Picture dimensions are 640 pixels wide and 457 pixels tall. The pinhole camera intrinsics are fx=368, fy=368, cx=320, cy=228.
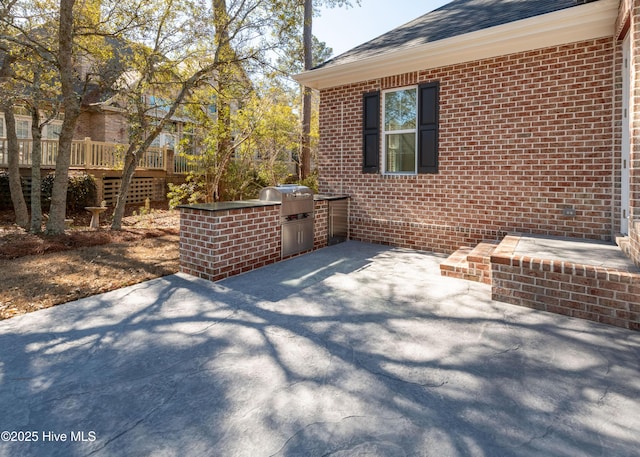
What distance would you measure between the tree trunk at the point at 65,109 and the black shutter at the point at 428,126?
5.82 m

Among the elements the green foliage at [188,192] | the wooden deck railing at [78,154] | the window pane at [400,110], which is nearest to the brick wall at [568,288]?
the window pane at [400,110]

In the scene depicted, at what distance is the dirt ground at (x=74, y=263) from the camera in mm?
3768

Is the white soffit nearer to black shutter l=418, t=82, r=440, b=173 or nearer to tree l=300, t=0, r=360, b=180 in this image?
black shutter l=418, t=82, r=440, b=173

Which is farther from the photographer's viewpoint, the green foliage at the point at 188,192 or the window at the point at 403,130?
the green foliage at the point at 188,192

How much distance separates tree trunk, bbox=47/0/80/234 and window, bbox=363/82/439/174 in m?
5.06

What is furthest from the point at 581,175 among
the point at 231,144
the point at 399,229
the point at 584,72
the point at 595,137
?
the point at 231,144

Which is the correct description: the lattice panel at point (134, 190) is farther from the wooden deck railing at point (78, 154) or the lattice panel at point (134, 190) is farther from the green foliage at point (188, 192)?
the green foliage at point (188, 192)

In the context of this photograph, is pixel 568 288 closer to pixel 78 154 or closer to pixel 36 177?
pixel 36 177

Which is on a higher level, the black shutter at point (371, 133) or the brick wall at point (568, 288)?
the black shutter at point (371, 133)

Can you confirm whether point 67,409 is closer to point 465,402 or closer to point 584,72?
point 465,402

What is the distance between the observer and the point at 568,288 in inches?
131

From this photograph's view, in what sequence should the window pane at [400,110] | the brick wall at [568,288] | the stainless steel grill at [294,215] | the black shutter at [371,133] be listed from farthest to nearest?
the black shutter at [371,133] < the window pane at [400,110] < the stainless steel grill at [294,215] < the brick wall at [568,288]

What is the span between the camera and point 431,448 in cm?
170

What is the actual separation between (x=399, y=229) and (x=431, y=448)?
4992mm
